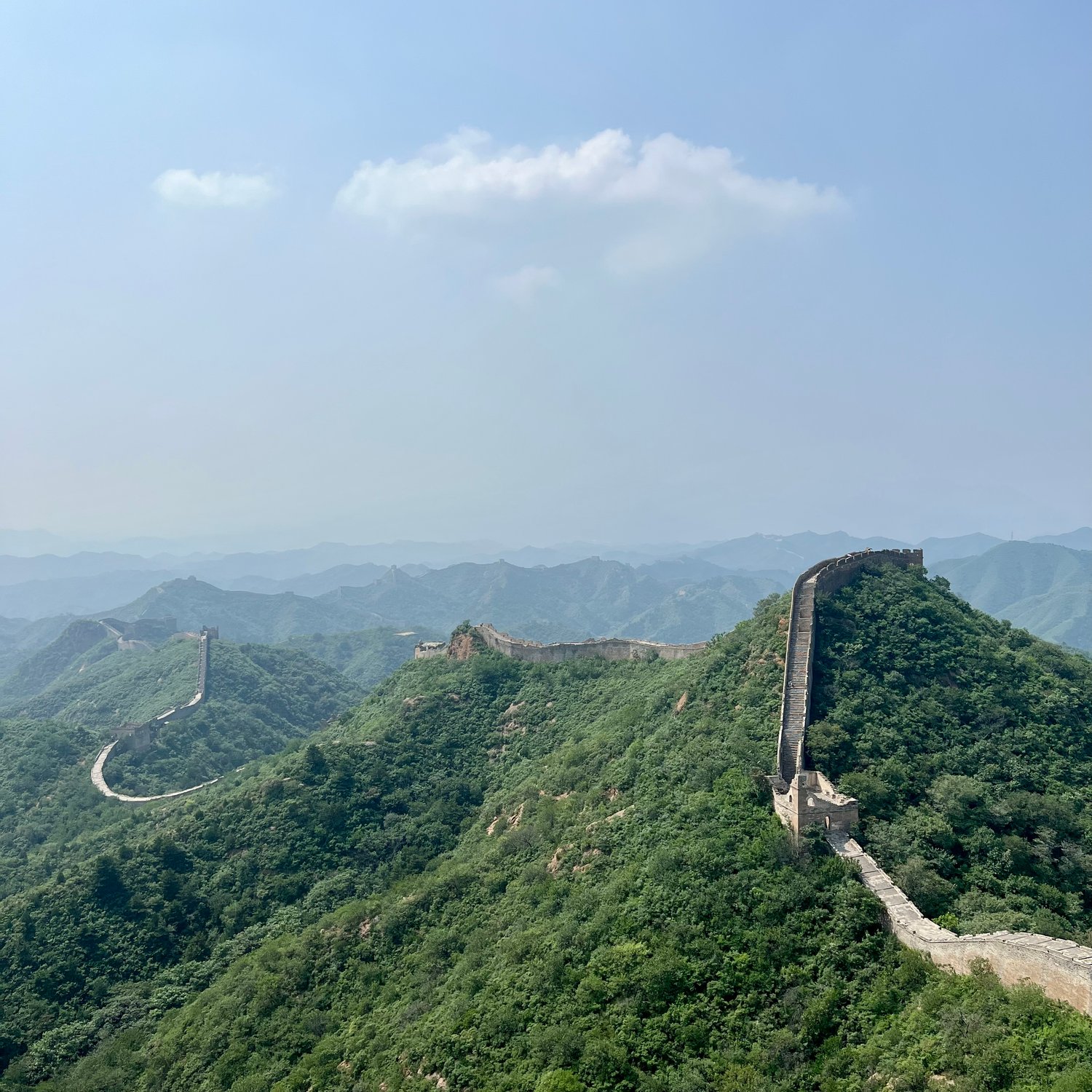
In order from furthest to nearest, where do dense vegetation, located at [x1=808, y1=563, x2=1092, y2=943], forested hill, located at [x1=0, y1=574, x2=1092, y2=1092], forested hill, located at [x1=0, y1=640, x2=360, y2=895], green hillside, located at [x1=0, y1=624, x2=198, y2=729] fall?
green hillside, located at [x1=0, y1=624, x2=198, y2=729] → forested hill, located at [x1=0, y1=640, x2=360, y2=895] → dense vegetation, located at [x1=808, y1=563, x2=1092, y2=943] → forested hill, located at [x1=0, y1=574, x2=1092, y2=1092]

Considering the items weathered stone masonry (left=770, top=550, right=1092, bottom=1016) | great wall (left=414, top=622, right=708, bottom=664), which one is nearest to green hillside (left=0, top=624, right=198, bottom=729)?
great wall (left=414, top=622, right=708, bottom=664)

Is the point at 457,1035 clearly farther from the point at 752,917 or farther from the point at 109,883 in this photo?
the point at 109,883

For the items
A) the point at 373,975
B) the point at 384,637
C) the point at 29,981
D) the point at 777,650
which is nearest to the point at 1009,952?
the point at 777,650

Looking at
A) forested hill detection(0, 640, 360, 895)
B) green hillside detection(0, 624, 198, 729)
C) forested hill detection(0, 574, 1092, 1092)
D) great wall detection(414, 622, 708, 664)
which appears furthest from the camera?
green hillside detection(0, 624, 198, 729)

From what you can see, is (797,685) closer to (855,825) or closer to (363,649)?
(855,825)

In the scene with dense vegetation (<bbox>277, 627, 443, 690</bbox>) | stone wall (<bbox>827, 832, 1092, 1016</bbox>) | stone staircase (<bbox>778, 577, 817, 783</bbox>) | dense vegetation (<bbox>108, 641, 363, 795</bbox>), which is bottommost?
dense vegetation (<bbox>277, 627, 443, 690</bbox>)

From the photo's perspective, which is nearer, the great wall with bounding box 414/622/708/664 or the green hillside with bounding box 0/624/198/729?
the great wall with bounding box 414/622/708/664

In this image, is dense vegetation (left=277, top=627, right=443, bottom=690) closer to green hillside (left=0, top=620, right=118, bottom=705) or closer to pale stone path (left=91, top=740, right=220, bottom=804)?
green hillside (left=0, top=620, right=118, bottom=705)
